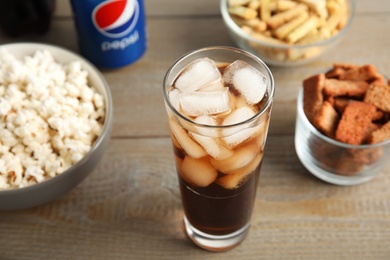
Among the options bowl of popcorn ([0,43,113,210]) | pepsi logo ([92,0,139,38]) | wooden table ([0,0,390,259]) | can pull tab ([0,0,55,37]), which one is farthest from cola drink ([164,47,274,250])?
can pull tab ([0,0,55,37])

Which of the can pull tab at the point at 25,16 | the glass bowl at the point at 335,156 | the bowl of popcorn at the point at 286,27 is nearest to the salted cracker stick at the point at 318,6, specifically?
the bowl of popcorn at the point at 286,27

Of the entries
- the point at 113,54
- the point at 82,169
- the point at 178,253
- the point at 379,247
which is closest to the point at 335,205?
the point at 379,247

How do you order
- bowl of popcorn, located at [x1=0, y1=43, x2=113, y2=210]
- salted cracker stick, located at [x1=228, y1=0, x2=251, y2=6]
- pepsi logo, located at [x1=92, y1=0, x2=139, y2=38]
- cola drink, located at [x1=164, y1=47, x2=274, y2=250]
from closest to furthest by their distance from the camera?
cola drink, located at [x1=164, y1=47, x2=274, y2=250], bowl of popcorn, located at [x1=0, y1=43, x2=113, y2=210], pepsi logo, located at [x1=92, y1=0, x2=139, y2=38], salted cracker stick, located at [x1=228, y1=0, x2=251, y2=6]

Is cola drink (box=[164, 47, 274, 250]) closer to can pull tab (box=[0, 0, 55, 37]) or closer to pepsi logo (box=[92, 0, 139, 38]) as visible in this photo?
pepsi logo (box=[92, 0, 139, 38])

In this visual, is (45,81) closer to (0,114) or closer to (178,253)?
(0,114)

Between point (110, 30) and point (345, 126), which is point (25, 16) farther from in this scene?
point (345, 126)

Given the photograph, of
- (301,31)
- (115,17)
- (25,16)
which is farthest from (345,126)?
(25,16)
